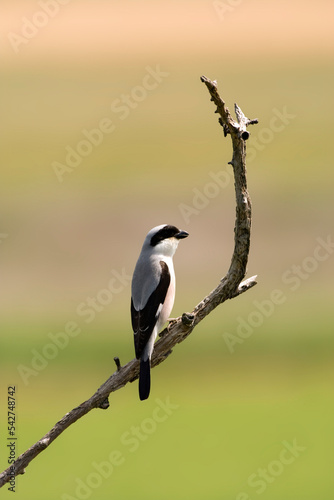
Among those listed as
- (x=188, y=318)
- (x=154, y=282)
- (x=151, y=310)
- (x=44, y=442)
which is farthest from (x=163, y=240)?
(x=44, y=442)

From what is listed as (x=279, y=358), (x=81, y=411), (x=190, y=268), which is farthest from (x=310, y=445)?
(x=81, y=411)

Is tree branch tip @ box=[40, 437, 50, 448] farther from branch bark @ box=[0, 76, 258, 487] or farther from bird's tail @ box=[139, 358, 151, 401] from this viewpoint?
bird's tail @ box=[139, 358, 151, 401]

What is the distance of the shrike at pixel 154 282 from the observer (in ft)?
24.3

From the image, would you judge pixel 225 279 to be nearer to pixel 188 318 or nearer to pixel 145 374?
pixel 188 318

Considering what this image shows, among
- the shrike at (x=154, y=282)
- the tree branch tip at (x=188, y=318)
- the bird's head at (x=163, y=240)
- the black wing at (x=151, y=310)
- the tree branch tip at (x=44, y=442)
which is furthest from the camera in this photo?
the bird's head at (x=163, y=240)

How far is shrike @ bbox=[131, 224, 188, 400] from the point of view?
7402 mm

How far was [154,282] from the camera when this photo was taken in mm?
7473

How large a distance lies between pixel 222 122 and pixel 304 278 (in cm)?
2284

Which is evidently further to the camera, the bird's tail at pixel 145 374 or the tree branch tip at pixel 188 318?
the bird's tail at pixel 145 374

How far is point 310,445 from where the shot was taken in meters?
18.8

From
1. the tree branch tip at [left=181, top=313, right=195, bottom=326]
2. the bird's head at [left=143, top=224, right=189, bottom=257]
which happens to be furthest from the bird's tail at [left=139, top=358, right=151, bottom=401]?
the bird's head at [left=143, top=224, right=189, bottom=257]

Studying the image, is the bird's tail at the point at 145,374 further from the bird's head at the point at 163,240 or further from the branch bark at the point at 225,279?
the bird's head at the point at 163,240

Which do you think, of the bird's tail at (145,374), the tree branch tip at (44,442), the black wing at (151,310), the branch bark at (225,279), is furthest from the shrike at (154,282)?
the tree branch tip at (44,442)

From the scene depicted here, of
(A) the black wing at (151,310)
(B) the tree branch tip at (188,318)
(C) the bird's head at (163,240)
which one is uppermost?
(C) the bird's head at (163,240)
